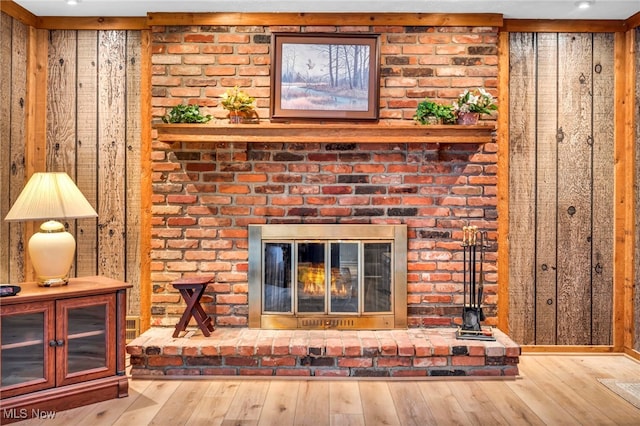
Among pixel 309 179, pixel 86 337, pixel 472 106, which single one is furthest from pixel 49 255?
pixel 472 106

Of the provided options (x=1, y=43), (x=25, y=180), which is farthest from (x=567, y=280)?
(x=1, y=43)

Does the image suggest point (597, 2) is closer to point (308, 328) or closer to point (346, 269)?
point (346, 269)

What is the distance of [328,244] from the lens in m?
3.47

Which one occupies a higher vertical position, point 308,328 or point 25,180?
point 25,180

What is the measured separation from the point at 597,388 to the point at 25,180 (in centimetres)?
380

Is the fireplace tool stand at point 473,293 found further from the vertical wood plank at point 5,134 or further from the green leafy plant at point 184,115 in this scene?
the vertical wood plank at point 5,134

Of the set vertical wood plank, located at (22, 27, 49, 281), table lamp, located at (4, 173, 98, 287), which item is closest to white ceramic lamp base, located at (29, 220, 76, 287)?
table lamp, located at (4, 173, 98, 287)

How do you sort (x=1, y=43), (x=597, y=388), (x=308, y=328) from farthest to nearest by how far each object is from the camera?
(x=308, y=328)
(x=1, y=43)
(x=597, y=388)

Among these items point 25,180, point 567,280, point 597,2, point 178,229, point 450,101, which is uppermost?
point 597,2

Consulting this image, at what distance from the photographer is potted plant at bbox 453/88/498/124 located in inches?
130

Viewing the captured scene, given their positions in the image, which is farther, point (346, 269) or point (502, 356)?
point (346, 269)

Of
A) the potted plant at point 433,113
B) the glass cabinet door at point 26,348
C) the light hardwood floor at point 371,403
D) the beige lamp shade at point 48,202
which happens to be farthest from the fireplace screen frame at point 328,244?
the glass cabinet door at point 26,348

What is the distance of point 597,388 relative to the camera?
2961 millimetres

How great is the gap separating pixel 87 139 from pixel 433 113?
7.74 feet
